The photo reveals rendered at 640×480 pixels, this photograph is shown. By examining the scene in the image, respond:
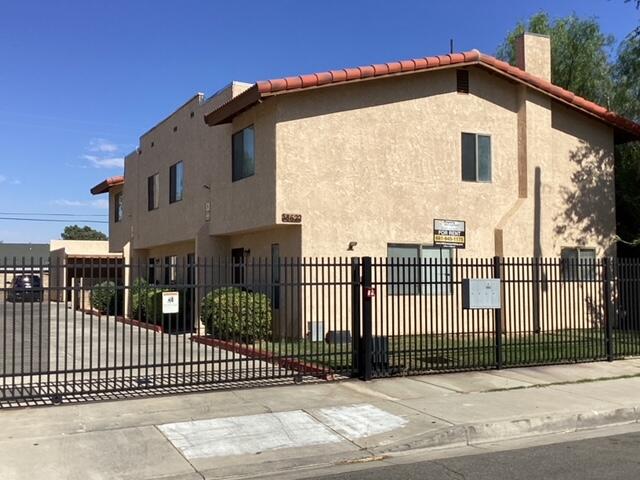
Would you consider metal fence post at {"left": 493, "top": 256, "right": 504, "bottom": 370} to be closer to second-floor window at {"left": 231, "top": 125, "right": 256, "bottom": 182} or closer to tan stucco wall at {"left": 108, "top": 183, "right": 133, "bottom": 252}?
second-floor window at {"left": 231, "top": 125, "right": 256, "bottom": 182}

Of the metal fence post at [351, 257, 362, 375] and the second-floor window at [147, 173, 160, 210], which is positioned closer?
the metal fence post at [351, 257, 362, 375]

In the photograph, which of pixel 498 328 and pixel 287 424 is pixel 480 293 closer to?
pixel 498 328

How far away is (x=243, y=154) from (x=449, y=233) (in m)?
5.70

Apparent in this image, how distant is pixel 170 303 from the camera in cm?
980

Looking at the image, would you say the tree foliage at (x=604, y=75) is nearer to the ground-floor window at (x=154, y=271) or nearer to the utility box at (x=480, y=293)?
the utility box at (x=480, y=293)

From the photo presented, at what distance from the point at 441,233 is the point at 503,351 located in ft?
16.9

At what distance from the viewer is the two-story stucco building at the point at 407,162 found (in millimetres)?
15602

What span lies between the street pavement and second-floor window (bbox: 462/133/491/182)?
10873 mm

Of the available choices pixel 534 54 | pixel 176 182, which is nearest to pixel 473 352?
pixel 534 54

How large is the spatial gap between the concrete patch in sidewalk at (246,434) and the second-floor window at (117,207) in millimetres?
25273

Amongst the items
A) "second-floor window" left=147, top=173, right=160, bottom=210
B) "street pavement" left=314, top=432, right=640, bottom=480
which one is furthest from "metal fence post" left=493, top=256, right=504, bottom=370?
"second-floor window" left=147, top=173, right=160, bottom=210

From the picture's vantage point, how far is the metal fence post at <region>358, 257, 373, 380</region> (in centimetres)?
1062

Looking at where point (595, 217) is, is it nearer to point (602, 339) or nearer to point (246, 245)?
point (602, 339)

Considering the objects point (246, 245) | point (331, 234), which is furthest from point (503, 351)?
point (246, 245)
